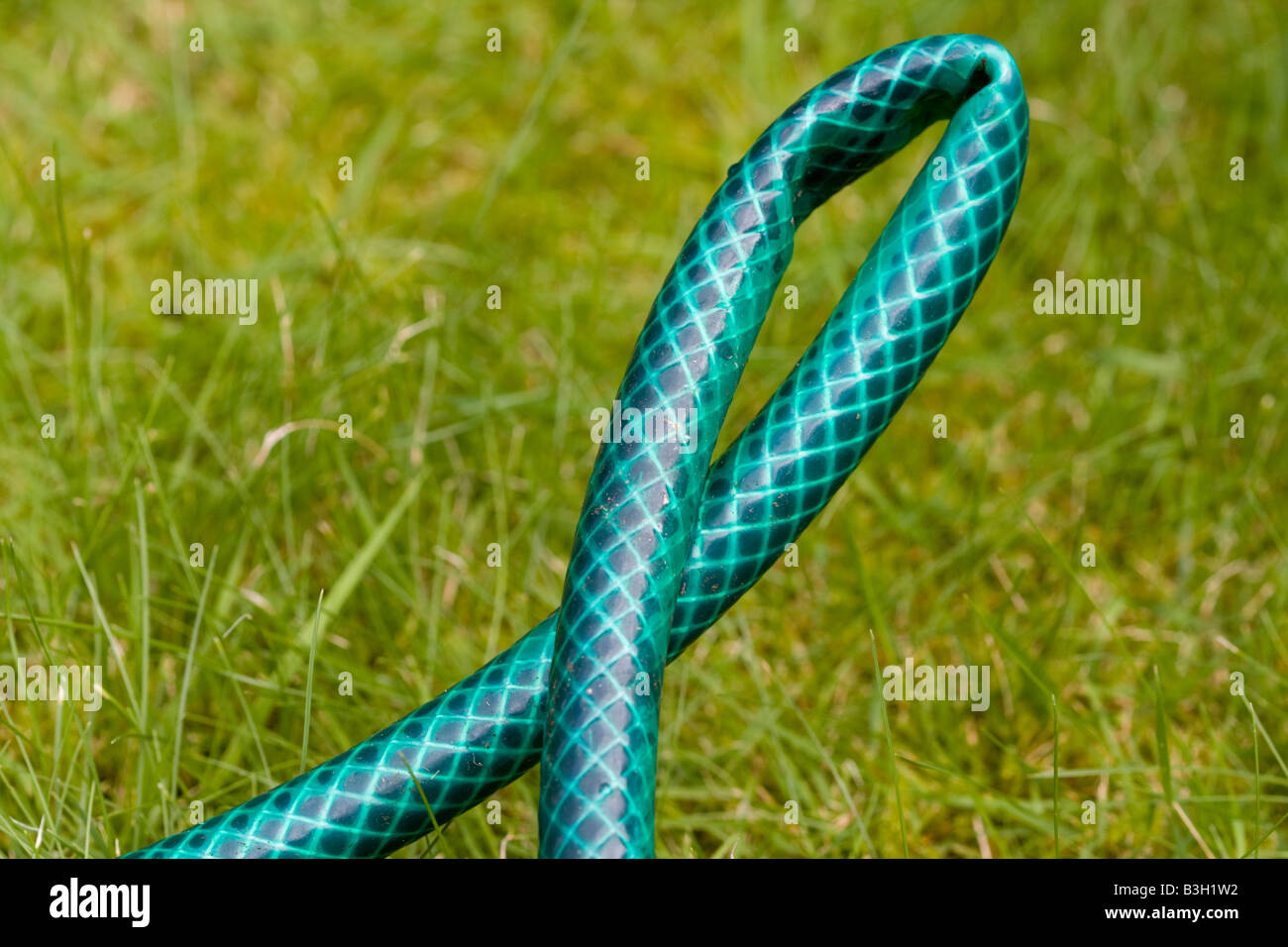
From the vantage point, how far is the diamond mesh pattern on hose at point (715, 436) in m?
1.29

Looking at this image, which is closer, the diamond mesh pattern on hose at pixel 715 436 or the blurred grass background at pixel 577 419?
the diamond mesh pattern on hose at pixel 715 436

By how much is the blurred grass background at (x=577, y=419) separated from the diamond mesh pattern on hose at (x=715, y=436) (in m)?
0.48

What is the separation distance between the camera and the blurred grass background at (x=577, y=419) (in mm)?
1868

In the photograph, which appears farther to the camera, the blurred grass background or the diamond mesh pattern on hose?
the blurred grass background

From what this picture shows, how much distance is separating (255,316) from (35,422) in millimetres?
449

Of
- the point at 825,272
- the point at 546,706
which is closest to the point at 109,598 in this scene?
the point at 546,706

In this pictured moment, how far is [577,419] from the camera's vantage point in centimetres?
229

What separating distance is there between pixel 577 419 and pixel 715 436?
3.14 ft

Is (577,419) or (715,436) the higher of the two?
(577,419)

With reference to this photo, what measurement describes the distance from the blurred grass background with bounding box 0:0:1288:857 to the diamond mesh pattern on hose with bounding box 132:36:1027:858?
1.58 feet

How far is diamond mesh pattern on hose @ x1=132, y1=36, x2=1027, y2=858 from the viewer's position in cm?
129

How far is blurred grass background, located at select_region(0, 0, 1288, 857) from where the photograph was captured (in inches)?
73.5
